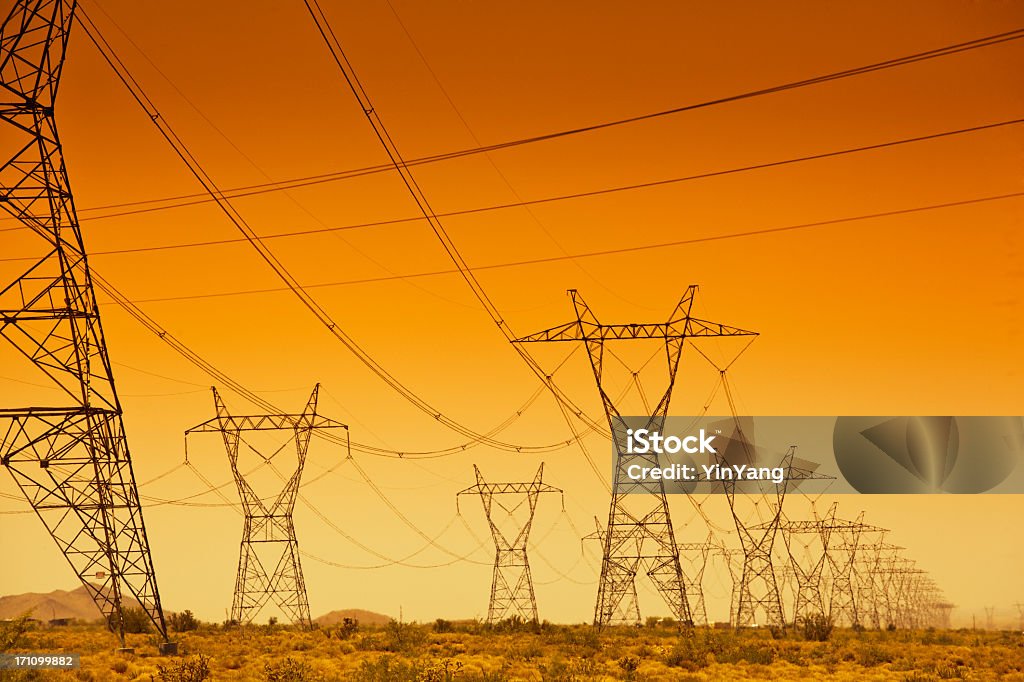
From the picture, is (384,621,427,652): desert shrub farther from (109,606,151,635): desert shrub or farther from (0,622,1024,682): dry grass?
(109,606,151,635): desert shrub

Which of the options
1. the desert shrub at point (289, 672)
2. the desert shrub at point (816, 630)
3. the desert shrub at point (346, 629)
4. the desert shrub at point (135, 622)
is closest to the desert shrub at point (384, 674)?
the desert shrub at point (289, 672)

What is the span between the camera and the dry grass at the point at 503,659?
3684 cm

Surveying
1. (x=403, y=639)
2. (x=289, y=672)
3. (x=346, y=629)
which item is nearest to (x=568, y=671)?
(x=289, y=672)

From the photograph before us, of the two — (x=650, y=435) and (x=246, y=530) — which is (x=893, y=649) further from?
(x=246, y=530)

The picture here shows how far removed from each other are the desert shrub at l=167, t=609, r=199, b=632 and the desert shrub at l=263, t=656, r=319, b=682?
93.0ft

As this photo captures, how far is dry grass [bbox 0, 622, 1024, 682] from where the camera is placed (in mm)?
36844

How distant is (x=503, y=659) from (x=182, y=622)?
31157 mm

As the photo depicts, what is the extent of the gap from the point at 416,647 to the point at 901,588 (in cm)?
11809

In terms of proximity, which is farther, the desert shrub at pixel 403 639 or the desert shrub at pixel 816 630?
the desert shrub at pixel 816 630

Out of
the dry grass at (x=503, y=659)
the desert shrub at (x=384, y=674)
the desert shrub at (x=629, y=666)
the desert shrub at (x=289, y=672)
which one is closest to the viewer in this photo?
the desert shrub at (x=384, y=674)

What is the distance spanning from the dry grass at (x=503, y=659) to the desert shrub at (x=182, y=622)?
7.20 meters

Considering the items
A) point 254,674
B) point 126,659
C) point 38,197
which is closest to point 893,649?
point 254,674

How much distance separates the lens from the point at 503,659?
43.7m

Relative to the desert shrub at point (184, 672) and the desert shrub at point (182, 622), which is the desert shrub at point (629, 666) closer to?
the desert shrub at point (184, 672)
